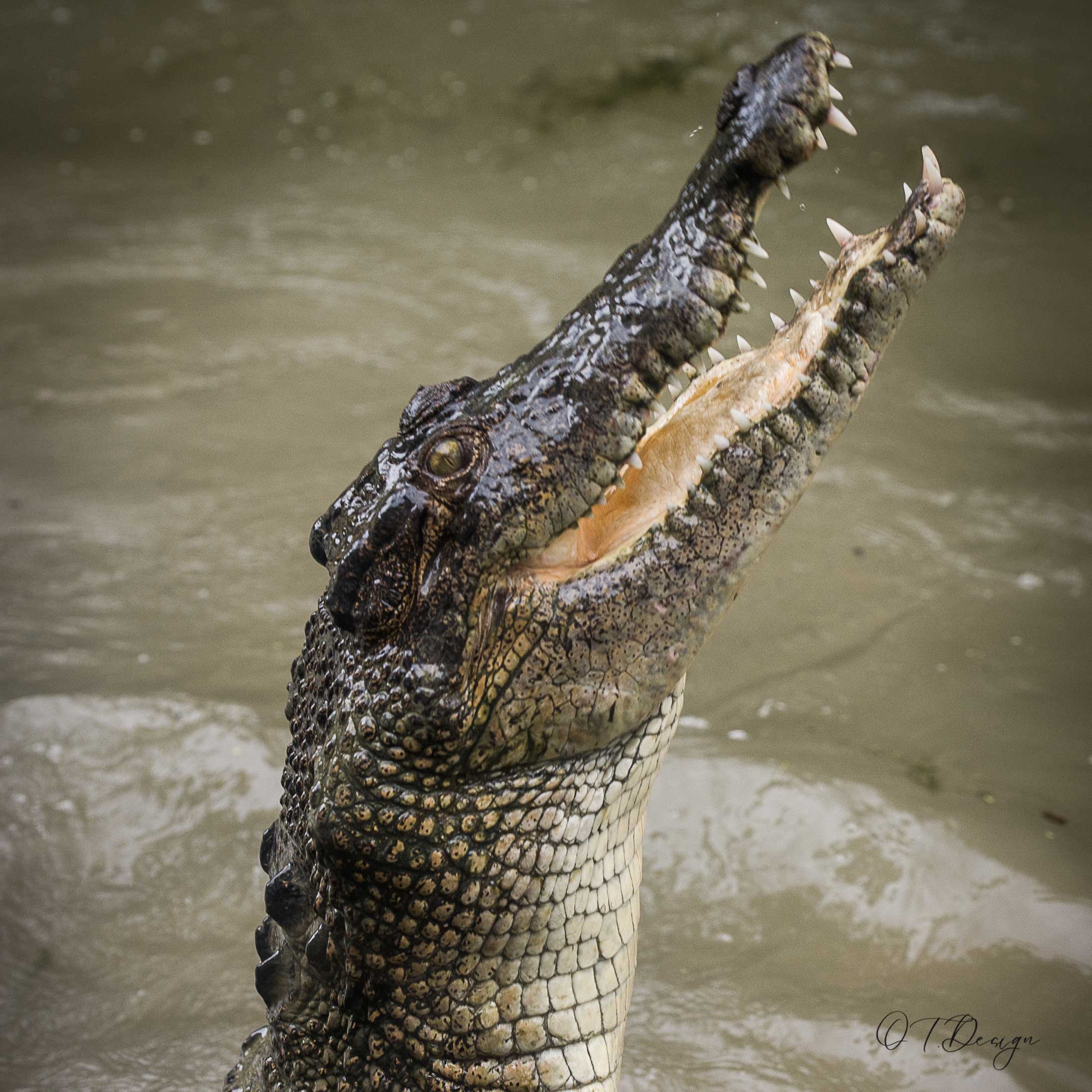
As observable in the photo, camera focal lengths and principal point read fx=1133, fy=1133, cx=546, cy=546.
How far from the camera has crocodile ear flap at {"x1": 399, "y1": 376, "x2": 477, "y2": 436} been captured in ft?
6.82

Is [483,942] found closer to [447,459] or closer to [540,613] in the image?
[540,613]

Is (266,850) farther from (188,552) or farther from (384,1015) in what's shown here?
(188,552)

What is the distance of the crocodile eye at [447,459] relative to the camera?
1.98m

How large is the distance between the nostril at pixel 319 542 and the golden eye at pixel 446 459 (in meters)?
0.27

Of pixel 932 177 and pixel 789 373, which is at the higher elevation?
pixel 932 177

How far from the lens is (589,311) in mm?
2043

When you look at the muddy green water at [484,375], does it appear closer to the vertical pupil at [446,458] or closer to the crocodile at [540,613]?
the crocodile at [540,613]

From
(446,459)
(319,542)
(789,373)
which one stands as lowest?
(319,542)

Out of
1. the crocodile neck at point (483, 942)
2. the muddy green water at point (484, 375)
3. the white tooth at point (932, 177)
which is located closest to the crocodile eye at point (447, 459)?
the crocodile neck at point (483, 942)

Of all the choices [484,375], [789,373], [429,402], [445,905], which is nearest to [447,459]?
[429,402]

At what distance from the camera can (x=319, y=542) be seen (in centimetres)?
212

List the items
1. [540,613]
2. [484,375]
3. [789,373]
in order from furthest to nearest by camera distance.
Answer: [484,375] < [789,373] < [540,613]

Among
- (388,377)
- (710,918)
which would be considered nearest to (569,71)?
(388,377)

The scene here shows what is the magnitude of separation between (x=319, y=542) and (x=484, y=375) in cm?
409
